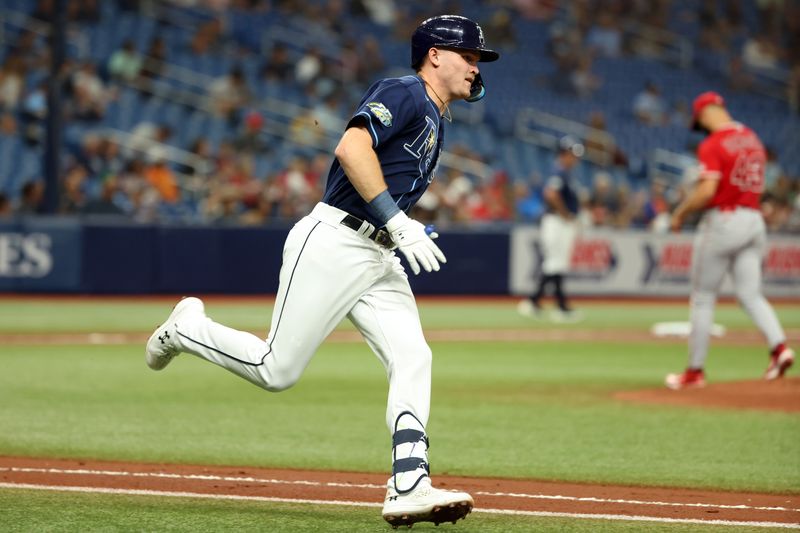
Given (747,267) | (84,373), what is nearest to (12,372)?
(84,373)

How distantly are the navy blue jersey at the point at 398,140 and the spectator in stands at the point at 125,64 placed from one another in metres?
18.6

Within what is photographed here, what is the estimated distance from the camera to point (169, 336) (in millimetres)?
5652

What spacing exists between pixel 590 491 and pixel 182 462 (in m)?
2.19

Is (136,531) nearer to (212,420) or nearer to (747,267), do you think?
(212,420)

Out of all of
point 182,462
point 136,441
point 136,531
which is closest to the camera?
point 136,531

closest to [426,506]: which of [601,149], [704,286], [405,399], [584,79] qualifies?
[405,399]

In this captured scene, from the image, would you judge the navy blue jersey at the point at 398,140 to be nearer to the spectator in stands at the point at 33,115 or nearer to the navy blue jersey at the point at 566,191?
the navy blue jersey at the point at 566,191

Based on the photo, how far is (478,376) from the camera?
11422 mm

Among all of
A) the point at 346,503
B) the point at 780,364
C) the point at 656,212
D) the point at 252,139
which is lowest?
the point at 346,503

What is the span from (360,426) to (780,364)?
363 centimetres

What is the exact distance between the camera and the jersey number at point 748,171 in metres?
9.80

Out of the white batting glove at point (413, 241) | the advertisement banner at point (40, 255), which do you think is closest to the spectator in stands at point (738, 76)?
the advertisement banner at point (40, 255)

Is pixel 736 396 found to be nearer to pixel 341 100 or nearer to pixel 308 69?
pixel 341 100

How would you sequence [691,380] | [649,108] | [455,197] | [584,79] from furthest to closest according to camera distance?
[584,79] → [649,108] → [455,197] → [691,380]
